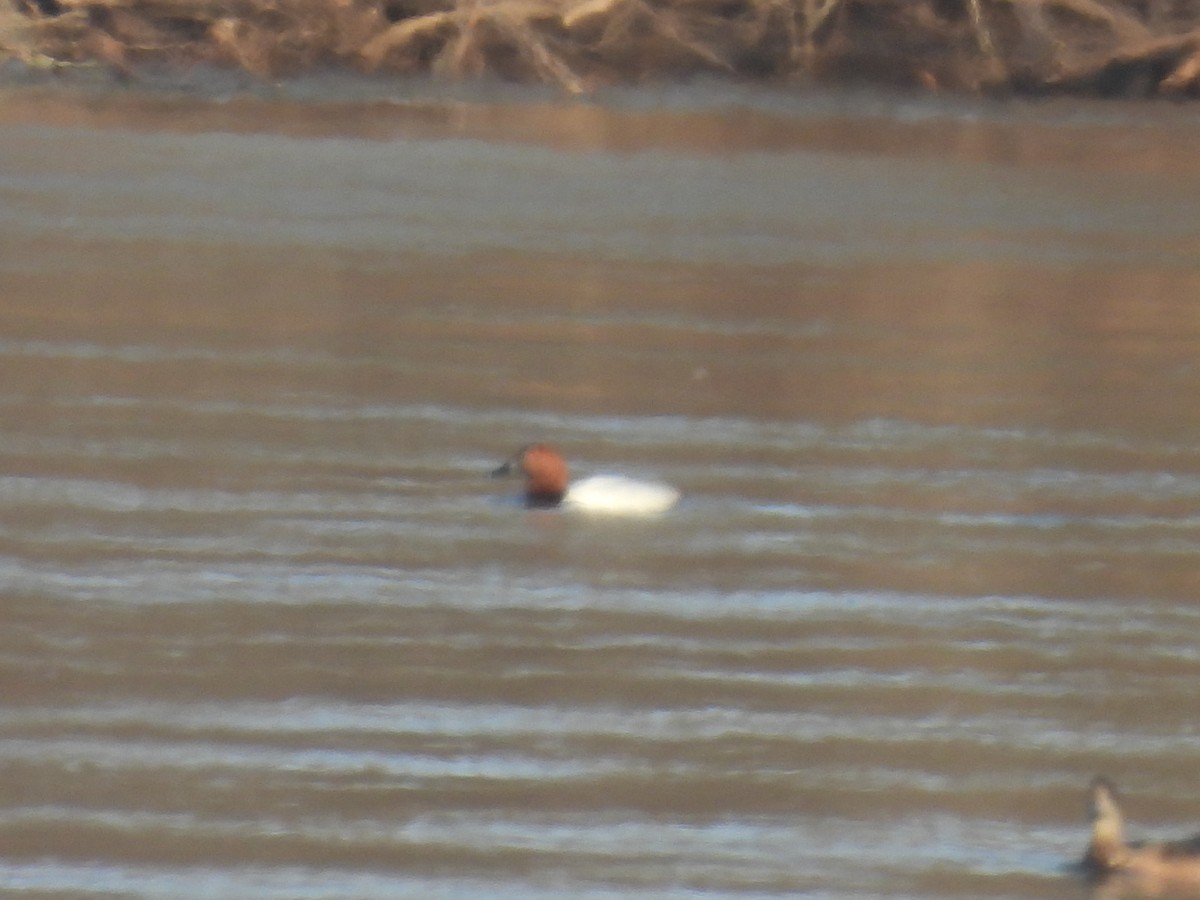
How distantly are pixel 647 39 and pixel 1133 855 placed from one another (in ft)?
51.4

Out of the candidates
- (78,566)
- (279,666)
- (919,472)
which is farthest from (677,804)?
(919,472)

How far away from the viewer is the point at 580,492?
7.71 m

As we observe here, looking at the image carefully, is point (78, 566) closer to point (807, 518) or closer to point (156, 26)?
point (807, 518)

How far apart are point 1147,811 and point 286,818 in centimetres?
158

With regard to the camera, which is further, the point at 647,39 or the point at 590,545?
the point at 647,39

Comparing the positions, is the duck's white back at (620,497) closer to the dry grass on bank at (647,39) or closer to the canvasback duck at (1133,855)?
the canvasback duck at (1133,855)

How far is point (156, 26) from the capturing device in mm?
20547

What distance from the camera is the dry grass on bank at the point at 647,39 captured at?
1986 centimetres

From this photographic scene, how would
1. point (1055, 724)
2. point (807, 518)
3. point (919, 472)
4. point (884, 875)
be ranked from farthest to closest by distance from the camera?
point (919, 472) < point (807, 518) < point (1055, 724) < point (884, 875)

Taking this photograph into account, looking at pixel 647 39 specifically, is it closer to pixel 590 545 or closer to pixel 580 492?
pixel 580 492

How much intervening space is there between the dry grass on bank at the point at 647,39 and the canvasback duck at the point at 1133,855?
15219mm

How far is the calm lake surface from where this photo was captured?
519cm

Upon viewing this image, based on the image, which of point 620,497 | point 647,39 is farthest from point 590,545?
point 647,39

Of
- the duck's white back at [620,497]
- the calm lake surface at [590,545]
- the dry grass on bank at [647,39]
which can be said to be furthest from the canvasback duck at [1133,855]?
the dry grass on bank at [647,39]
